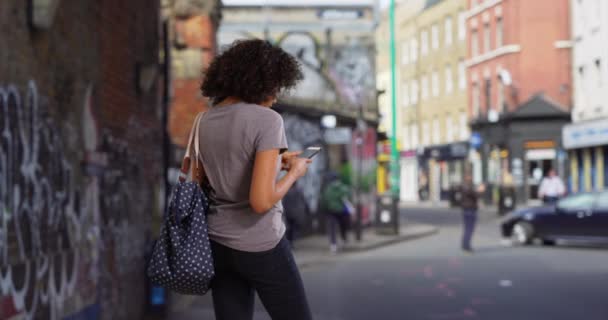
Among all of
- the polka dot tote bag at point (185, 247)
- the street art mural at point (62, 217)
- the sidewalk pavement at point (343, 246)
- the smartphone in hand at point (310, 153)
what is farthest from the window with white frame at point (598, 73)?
the polka dot tote bag at point (185, 247)

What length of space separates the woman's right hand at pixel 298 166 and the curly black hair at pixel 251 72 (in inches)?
9.8

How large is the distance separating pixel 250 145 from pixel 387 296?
28.4 feet

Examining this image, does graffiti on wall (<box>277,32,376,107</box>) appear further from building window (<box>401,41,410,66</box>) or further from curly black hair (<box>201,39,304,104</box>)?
curly black hair (<box>201,39,304,104</box>)

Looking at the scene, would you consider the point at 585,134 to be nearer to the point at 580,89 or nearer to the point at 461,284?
the point at 580,89

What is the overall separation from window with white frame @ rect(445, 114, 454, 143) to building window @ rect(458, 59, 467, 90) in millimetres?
2860

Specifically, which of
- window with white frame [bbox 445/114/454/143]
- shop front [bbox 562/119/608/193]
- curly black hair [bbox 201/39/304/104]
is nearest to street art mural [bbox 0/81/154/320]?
curly black hair [bbox 201/39/304/104]

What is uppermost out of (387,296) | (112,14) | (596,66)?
(596,66)

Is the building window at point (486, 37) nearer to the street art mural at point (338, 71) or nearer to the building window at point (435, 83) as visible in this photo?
the building window at point (435, 83)

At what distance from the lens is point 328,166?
28.1 m

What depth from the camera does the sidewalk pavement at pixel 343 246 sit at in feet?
61.3

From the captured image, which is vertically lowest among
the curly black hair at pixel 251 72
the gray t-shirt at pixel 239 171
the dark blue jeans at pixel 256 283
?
the dark blue jeans at pixel 256 283

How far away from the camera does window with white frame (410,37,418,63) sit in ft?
225

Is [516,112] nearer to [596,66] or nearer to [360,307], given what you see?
[596,66]

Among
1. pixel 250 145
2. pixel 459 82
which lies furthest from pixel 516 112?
pixel 250 145
